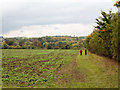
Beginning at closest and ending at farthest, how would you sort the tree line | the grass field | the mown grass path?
the mown grass path → the grass field → the tree line

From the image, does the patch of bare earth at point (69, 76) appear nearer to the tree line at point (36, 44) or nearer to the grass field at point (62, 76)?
the grass field at point (62, 76)

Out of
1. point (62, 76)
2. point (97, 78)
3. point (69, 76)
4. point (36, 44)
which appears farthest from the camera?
point (36, 44)

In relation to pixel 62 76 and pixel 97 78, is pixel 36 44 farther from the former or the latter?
pixel 97 78

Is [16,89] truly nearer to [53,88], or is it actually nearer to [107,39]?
[53,88]

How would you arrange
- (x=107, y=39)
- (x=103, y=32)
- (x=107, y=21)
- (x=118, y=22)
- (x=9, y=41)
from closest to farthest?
(x=118, y=22)
(x=107, y=39)
(x=103, y=32)
(x=107, y=21)
(x=9, y=41)

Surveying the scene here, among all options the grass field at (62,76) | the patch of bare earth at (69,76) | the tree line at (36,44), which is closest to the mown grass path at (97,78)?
the grass field at (62,76)

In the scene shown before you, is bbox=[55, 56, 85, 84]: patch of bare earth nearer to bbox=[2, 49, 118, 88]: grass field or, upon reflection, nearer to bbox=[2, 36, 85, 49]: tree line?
bbox=[2, 49, 118, 88]: grass field

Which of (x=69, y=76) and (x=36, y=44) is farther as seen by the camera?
(x=36, y=44)

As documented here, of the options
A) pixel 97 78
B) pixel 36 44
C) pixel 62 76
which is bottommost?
pixel 62 76

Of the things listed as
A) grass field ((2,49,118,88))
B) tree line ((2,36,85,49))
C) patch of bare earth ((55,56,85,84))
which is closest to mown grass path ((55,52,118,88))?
grass field ((2,49,118,88))

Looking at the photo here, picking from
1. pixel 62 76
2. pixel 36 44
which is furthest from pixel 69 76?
pixel 36 44

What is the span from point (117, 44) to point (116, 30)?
140cm

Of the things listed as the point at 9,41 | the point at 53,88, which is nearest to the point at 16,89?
the point at 53,88

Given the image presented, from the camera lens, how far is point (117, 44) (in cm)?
1532
